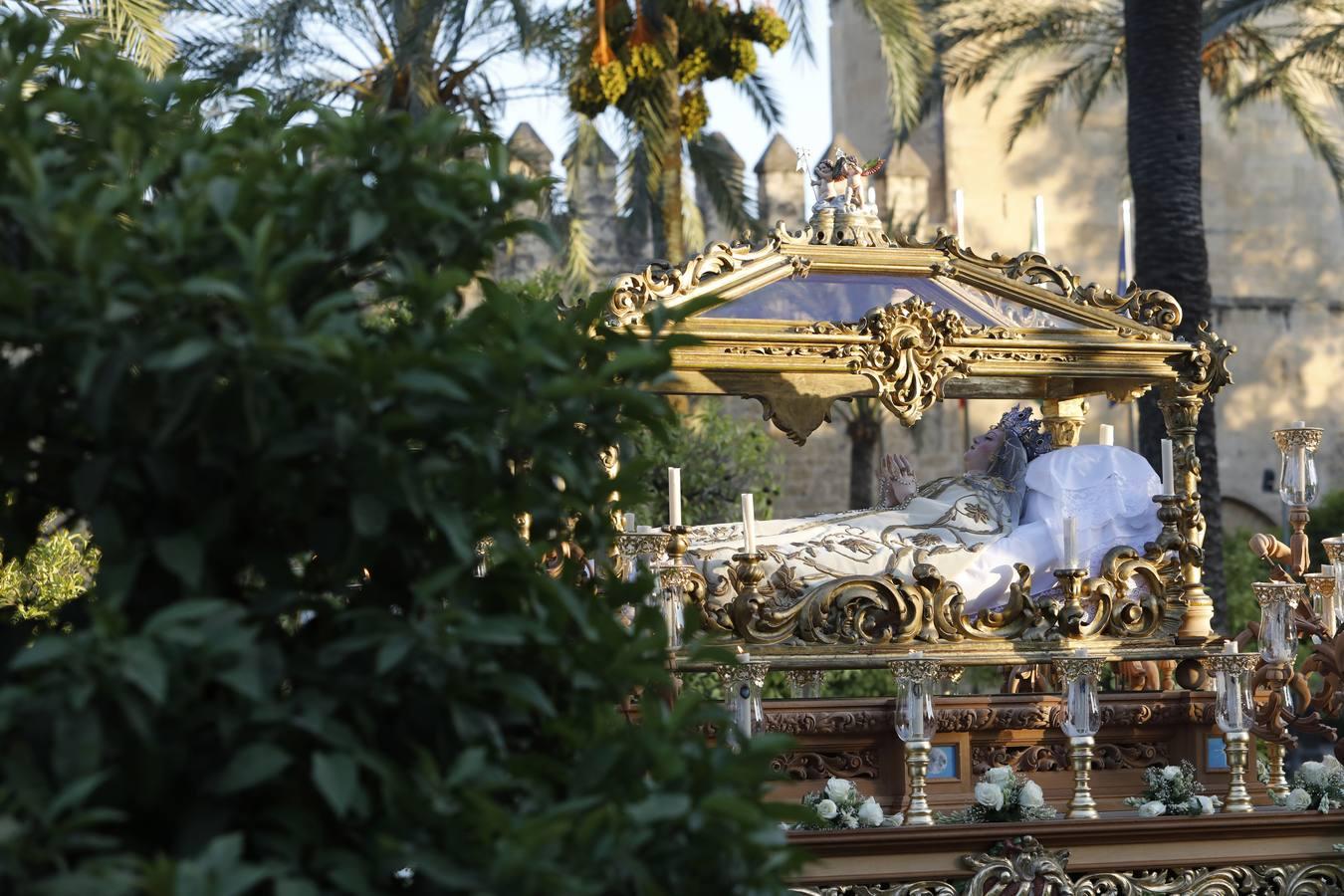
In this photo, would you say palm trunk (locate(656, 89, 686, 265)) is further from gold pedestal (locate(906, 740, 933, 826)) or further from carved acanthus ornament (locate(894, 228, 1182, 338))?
gold pedestal (locate(906, 740, 933, 826))

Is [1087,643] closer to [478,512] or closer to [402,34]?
[478,512]

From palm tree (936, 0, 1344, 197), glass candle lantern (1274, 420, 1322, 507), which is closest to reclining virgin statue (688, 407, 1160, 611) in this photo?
glass candle lantern (1274, 420, 1322, 507)

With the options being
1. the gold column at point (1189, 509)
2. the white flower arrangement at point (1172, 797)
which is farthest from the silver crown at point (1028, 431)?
the white flower arrangement at point (1172, 797)

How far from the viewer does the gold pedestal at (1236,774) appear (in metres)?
7.32

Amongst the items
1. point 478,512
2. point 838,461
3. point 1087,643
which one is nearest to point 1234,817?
point 1087,643

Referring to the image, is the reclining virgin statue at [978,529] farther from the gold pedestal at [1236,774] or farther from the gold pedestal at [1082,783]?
the gold pedestal at [1236,774]

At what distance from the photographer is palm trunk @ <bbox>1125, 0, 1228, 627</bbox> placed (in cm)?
1335

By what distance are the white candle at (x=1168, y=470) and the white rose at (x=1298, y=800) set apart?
1341mm

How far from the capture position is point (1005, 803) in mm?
7074

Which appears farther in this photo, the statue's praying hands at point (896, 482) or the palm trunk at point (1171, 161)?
the palm trunk at point (1171, 161)

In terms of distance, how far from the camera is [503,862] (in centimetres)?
284

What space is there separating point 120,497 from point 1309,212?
28.1 m

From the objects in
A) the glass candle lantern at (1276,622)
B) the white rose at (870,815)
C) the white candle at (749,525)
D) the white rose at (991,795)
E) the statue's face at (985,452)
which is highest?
the statue's face at (985,452)

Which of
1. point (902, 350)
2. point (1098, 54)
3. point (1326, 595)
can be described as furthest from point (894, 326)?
point (1098, 54)
